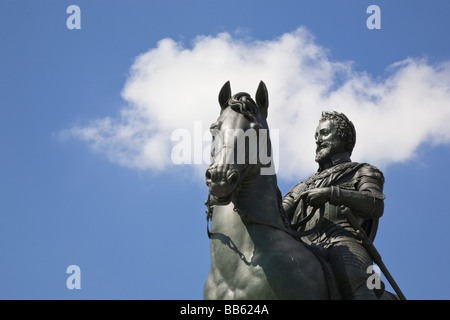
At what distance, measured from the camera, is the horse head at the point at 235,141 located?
1024cm

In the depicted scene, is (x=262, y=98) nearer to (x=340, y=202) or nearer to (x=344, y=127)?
(x=340, y=202)

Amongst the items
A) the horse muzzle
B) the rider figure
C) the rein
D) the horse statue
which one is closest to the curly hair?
the rider figure

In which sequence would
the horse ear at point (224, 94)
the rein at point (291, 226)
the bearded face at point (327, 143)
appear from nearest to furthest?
the rein at point (291, 226) → the horse ear at point (224, 94) → the bearded face at point (327, 143)

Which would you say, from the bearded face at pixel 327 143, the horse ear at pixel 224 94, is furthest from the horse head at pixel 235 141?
the bearded face at pixel 327 143

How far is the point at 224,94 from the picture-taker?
1138 cm

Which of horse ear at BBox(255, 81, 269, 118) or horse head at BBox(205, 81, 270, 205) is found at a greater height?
horse ear at BBox(255, 81, 269, 118)

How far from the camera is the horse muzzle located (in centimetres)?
1018

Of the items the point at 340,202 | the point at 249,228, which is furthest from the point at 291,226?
the point at 249,228

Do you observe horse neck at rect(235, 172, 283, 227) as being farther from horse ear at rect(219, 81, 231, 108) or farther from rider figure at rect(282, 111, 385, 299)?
horse ear at rect(219, 81, 231, 108)

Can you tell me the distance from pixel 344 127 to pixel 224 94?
2.96 metres

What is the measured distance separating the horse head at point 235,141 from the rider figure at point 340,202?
143 centimetres

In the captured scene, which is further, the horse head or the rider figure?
the rider figure

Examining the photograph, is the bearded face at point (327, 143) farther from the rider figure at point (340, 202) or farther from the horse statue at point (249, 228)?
the horse statue at point (249, 228)
